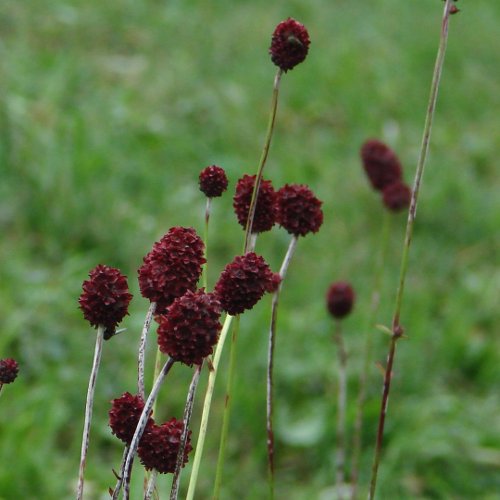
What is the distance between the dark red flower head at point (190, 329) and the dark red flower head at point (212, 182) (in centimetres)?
29

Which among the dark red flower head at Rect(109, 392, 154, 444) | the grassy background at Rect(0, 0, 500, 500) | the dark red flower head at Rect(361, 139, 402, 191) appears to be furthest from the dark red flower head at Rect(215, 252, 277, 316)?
the grassy background at Rect(0, 0, 500, 500)

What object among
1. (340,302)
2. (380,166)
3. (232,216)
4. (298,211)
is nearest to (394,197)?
(380,166)

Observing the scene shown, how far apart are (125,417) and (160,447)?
0.05 m

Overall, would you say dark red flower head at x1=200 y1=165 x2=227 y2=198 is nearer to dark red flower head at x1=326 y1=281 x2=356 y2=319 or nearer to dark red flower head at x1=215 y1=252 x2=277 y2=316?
dark red flower head at x1=215 y1=252 x2=277 y2=316

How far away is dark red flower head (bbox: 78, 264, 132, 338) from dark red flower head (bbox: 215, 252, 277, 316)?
94 millimetres

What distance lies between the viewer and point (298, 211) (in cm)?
106

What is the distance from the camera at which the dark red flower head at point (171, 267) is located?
0.87m

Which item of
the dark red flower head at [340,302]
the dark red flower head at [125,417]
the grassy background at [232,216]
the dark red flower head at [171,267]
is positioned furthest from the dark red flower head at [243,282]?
the grassy background at [232,216]

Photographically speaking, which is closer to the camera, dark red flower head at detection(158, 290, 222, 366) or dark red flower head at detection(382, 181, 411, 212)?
dark red flower head at detection(158, 290, 222, 366)

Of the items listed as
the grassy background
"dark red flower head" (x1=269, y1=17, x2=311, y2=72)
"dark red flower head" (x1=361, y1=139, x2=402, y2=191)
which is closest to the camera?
"dark red flower head" (x1=269, y1=17, x2=311, y2=72)

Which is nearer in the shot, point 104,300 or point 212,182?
point 104,300

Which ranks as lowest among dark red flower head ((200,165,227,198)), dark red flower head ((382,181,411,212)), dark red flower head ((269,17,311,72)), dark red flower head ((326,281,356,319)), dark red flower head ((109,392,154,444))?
dark red flower head ((109,392,154,444))

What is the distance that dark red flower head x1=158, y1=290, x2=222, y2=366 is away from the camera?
0.78m

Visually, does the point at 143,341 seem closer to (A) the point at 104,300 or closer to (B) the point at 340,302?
(A) the point at 104,300
